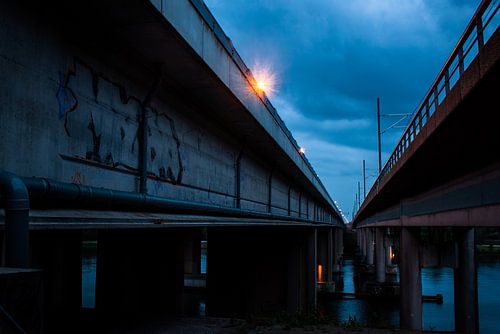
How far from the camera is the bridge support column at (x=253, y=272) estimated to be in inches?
1065

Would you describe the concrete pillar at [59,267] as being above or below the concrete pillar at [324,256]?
above

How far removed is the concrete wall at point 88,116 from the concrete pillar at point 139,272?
3.58m

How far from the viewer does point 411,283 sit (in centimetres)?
2658

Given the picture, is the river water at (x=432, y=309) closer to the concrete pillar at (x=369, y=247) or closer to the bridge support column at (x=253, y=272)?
the bridge support column at (x=253, y=272)

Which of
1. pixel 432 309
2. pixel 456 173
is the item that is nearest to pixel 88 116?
pixel 456 173

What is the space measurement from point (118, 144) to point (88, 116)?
37.5 inches

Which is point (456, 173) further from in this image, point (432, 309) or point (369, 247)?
point (369, 247)

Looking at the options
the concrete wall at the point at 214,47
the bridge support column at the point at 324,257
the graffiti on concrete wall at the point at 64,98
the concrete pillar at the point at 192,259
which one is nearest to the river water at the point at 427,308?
the bridge support column at the point at 324,257

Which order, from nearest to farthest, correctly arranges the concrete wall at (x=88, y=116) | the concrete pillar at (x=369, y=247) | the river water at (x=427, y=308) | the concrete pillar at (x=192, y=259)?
the concrete wall at (x=88, y=116)
the river water at (x=427, y=308)
the concrete pillar at (x=192, y=259)
the concrete pillar at (x=369, y=247)

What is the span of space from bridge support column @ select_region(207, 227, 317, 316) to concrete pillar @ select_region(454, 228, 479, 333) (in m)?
8.39

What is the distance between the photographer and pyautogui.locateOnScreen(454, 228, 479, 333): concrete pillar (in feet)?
79.4

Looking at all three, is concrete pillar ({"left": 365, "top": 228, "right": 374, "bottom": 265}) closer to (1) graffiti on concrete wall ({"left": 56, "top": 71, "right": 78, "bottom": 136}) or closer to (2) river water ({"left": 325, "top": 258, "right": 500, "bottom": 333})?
(2) river water ({"left": 325, "top": 258, "right": 500, "bottom": 333})

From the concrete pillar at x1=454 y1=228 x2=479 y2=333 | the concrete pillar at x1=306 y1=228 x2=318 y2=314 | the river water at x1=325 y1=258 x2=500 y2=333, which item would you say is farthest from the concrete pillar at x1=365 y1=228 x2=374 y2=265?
the concrete pillar at x1=454 y1=228 x2=479 y2=333


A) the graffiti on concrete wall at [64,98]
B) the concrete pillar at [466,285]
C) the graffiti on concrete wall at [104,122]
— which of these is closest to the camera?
the graffiti on concrete wall at [64,98]
